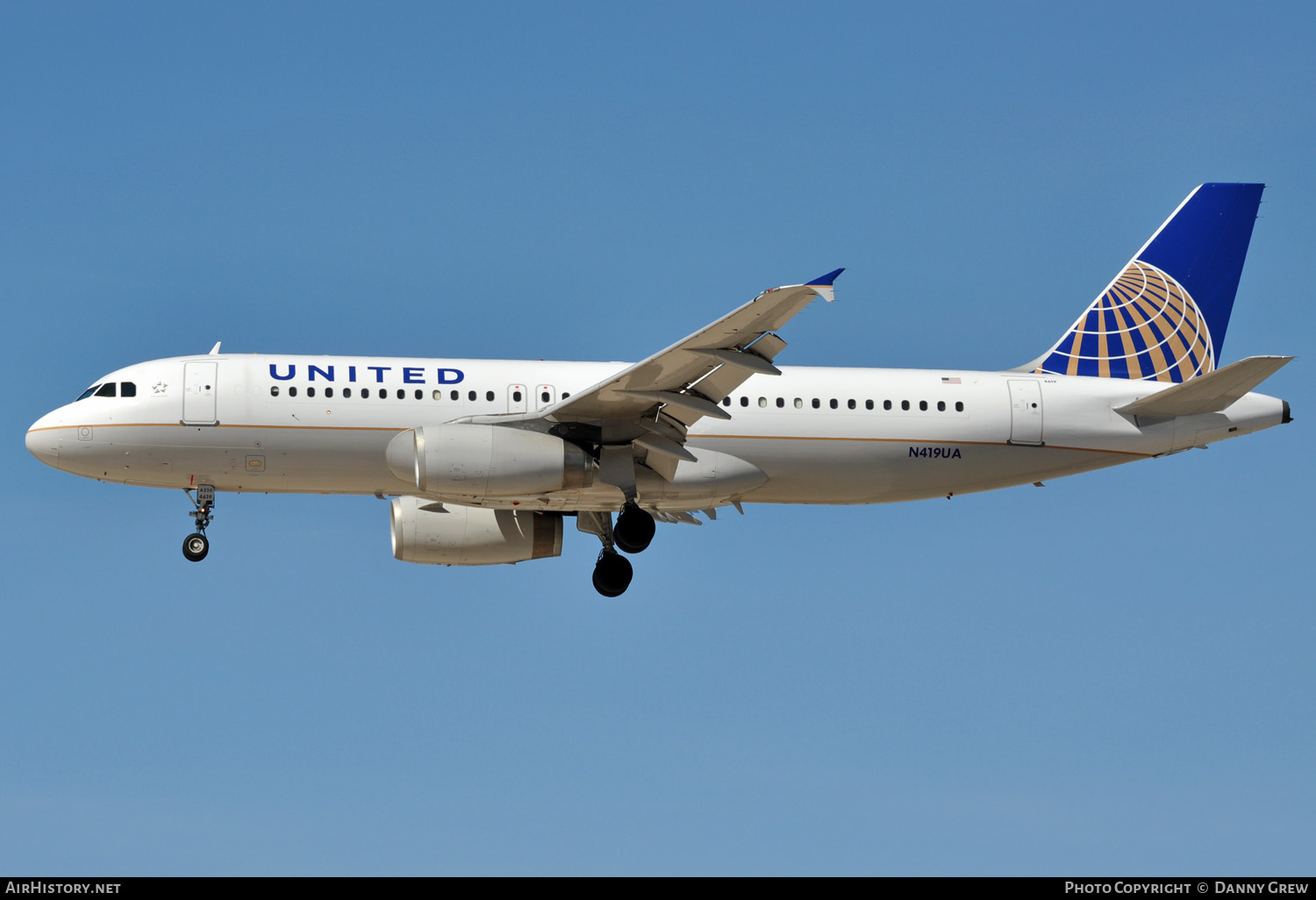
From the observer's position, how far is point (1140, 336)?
3581cm

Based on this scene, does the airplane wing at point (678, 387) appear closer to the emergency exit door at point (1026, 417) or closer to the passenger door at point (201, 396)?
the passenger door at point (201, 396)

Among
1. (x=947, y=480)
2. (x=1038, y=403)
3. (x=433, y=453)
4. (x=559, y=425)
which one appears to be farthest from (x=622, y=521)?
(x=1038, y=403)

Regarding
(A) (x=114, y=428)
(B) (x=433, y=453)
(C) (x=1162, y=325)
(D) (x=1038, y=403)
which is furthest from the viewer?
(C) (x=1162, y=325)

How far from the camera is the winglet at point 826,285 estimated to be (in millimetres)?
24638

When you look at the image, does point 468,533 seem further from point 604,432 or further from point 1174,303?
point 1174,303

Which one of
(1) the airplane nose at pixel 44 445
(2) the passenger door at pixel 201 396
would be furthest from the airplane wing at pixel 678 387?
(1) the airplane nose at pixel 44 445

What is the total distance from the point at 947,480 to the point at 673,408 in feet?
20.9

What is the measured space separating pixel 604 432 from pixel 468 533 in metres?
5.21

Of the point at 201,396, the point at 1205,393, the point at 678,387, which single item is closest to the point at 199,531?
the point at 201,396

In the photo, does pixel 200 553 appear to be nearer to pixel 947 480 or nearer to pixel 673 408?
pixel 673 408

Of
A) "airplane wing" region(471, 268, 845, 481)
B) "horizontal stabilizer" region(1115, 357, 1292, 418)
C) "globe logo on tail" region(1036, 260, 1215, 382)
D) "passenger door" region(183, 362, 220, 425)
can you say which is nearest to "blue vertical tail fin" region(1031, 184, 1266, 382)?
"globe logo on tail" region(1036, 260, 1215, 382)

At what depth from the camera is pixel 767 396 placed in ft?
104

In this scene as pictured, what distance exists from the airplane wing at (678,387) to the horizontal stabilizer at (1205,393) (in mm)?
8900

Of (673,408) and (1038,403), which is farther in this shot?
(1038,403)
